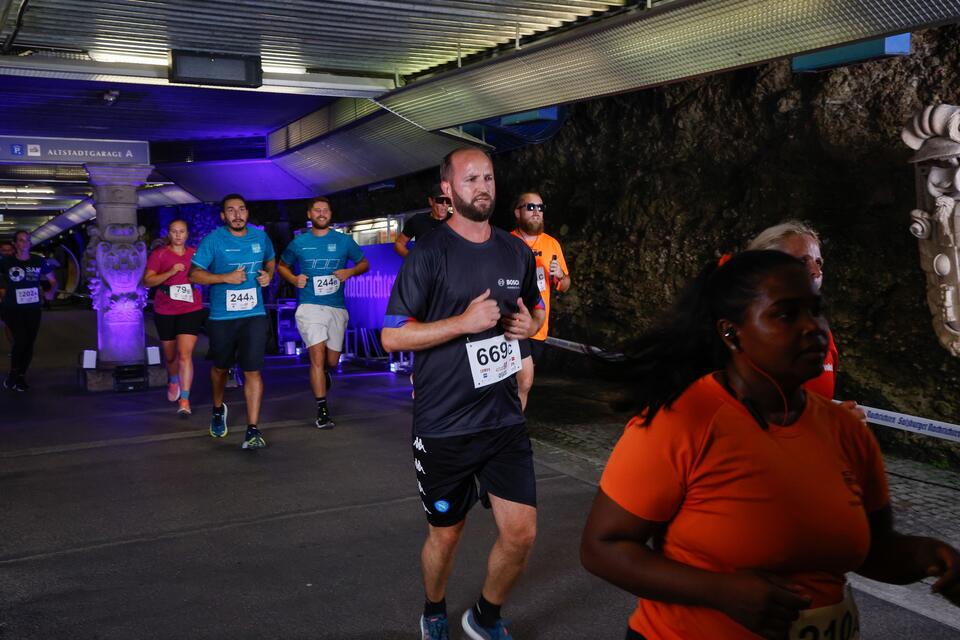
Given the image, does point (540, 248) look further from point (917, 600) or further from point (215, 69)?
point (917, 600)

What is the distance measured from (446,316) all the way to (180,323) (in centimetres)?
644

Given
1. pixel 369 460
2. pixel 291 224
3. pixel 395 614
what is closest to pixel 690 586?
pixel 395 614

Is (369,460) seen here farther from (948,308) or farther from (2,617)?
(948,308)

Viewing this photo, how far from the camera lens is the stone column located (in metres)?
11.4

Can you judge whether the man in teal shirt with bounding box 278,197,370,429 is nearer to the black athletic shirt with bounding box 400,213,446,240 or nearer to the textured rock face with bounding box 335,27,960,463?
the black athletic shirt with bounding box 400,213,446,240

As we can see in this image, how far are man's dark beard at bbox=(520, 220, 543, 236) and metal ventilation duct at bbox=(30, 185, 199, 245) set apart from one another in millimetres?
9737

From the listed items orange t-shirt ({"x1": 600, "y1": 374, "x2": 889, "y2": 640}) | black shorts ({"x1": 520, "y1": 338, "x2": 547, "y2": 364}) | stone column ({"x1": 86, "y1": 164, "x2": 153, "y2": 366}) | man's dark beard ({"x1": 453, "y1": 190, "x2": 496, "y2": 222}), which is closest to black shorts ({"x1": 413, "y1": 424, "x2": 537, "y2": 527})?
black shorts ({"x1": 520, "y1": 338, "x2": 547, "y2": 364})

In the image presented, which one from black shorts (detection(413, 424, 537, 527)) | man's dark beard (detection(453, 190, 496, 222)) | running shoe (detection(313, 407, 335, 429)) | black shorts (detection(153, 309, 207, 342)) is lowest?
running shoe (detection(313, 407, 335, 429))

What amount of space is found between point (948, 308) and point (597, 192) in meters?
5.68

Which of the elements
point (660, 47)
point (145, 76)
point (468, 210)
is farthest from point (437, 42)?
point (468, 210)

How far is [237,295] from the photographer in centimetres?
699

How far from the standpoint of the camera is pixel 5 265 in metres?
11.7

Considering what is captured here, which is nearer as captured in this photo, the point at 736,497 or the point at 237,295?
the point at 736,497

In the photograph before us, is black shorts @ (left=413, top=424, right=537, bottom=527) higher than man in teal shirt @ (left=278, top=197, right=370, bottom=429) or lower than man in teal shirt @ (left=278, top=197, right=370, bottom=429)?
lower
